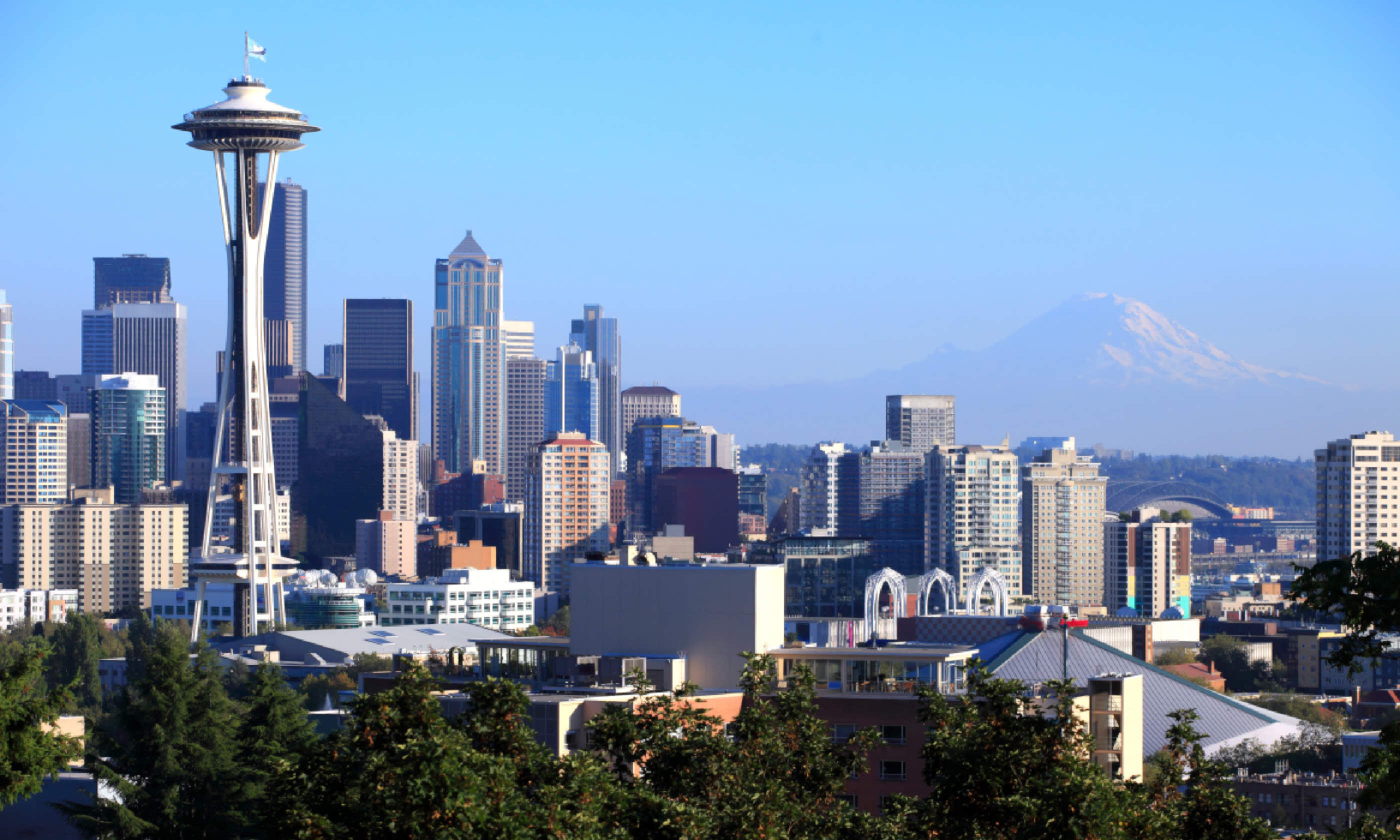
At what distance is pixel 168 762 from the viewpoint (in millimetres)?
52344

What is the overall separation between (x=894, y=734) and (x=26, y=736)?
Result: 79.9 feet

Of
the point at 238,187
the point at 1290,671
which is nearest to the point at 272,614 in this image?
the point at 238,187

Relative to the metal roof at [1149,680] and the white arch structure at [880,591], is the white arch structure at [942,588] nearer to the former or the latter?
the white arch structure at [880,591]

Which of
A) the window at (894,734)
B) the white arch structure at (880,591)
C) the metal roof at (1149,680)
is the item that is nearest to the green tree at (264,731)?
the window at (894,734)

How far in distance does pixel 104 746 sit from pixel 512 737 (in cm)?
2969

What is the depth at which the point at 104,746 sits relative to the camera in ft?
178

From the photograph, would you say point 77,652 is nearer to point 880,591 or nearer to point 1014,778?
point 880,591

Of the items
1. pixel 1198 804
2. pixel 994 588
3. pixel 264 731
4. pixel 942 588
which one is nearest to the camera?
pixel 1198 804

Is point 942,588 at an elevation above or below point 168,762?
below

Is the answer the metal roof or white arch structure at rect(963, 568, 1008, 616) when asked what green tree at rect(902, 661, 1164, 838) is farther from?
white arch structure at rect(963, 568, 1008, 616)

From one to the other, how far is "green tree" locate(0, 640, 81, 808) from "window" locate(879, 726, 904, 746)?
2275cm

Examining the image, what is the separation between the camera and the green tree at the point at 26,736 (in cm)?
3150

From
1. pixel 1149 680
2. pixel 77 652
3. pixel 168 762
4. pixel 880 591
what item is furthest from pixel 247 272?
pixel 168 762

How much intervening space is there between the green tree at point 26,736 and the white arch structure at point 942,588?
127529mm
